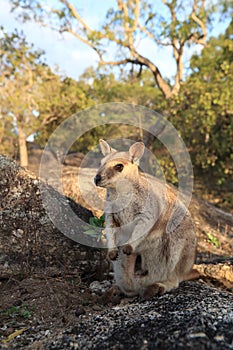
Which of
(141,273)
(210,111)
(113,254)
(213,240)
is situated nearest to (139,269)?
(141,273)

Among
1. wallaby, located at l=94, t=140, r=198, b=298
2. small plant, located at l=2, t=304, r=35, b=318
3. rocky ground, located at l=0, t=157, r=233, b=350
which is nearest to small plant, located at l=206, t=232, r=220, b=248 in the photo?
rocky ground, located at l=0, t=157, r=233, b=350

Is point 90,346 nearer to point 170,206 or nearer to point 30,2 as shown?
point 170,206

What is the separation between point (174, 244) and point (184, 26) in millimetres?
13372

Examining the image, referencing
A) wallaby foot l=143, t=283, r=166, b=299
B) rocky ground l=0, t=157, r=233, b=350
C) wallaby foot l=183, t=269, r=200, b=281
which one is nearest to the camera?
rocky ground l=0, t=157, r=233, b=350

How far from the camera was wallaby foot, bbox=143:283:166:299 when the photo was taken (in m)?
4.63

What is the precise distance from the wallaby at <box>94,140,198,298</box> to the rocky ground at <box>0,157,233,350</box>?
0.71ft

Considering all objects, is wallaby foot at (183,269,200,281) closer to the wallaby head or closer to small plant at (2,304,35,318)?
the wallaby head

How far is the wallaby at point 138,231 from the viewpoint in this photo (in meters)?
4.54

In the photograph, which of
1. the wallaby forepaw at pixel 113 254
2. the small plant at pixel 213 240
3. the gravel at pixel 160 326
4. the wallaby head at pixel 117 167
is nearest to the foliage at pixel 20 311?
the gravel at pixel 160 326

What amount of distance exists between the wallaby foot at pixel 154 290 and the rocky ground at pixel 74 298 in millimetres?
81

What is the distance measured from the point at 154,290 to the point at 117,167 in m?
1.49

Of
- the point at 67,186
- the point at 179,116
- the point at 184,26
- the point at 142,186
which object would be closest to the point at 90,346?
the point at 142,186

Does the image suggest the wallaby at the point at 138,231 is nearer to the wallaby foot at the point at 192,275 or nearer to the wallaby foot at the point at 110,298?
the wallaby foot at the point at 110,298

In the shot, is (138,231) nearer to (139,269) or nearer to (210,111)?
(139,269)
